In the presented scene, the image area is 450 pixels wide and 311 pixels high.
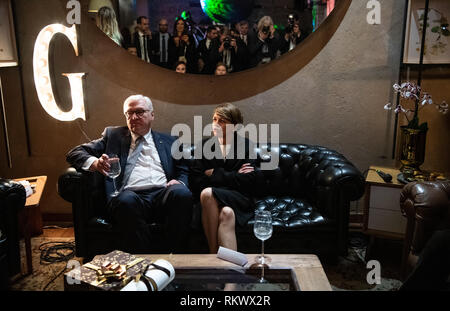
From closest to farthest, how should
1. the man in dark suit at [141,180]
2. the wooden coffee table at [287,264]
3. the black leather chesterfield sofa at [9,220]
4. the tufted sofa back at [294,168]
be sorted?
the wooden coffee table at [287,264]
the black leather chesterfield sofa at [9,220]
the man in dark suit at [141,180]
the tufted sofa back at [294,168]

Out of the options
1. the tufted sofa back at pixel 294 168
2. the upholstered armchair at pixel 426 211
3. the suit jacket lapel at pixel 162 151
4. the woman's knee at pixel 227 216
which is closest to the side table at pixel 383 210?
the tufted sofa back at pixel 294 168

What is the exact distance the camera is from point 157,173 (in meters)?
2.74

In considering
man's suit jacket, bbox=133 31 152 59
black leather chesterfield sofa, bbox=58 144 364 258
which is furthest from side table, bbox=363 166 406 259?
man's suit jacket, bbox=133 31 152 59

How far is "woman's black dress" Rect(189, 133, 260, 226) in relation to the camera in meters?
2.54

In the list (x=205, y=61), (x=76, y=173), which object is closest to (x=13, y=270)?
(x=76, y=173)

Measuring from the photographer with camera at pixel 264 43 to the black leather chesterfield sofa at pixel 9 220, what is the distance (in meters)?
1.87

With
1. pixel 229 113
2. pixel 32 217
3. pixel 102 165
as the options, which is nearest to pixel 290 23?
pixel 229 113

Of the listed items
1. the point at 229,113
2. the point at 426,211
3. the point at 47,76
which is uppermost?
the point at 47,76

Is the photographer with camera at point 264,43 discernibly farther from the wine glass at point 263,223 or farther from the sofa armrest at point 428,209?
the wine glass at point 263,223

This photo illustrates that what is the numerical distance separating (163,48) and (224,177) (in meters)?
1.15

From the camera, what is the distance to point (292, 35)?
3.10 meters

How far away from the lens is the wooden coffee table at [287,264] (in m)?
1.76

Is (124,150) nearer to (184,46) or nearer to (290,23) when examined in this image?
(184,46)
